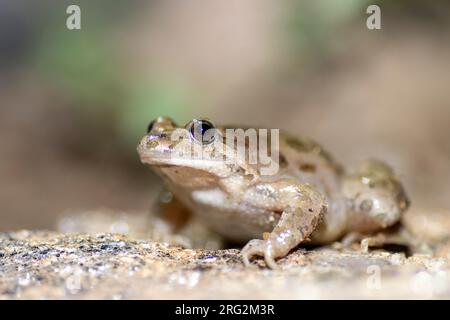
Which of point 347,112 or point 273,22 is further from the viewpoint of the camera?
point 273,22

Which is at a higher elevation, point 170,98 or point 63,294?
point 170,98

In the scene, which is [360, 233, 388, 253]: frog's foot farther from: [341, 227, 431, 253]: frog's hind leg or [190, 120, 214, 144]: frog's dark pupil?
[190, 120, 214, 144]: frog's dark pupil

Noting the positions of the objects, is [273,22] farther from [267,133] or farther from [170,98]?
[267,133]

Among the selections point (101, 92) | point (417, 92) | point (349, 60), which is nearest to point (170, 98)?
point (101, 92)

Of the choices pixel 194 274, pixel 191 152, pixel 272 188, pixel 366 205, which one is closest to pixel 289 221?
pixel 272 188

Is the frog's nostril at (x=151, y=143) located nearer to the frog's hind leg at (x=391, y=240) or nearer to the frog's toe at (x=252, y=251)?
the frog's toe at (x=252, y=251)

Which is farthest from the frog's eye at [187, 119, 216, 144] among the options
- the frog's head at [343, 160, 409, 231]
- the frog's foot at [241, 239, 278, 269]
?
the frog's head at [343, 160, 409, 231]
